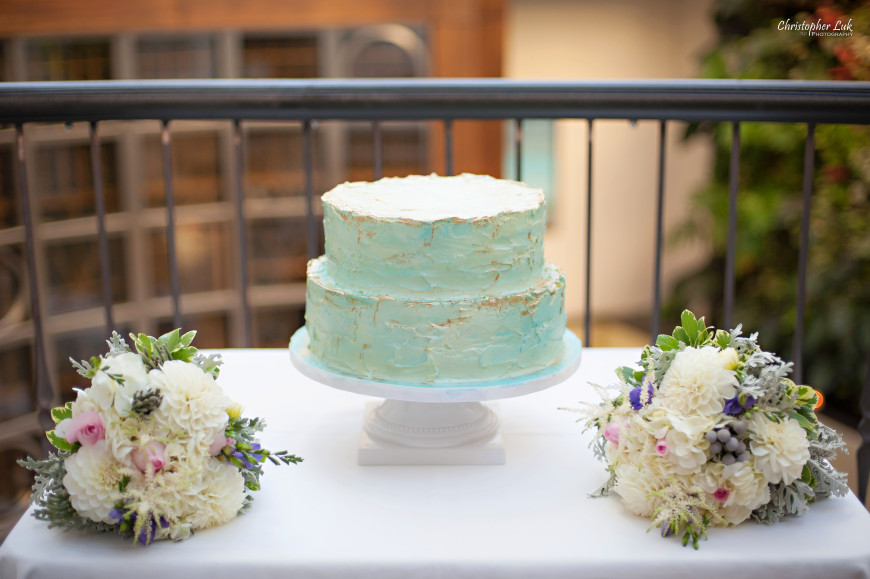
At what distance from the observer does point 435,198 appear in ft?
4.68

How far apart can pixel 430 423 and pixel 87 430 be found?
1.61 ft

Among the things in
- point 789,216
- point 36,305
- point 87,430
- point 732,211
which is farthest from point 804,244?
point 789,216

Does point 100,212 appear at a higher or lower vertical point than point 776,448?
higher

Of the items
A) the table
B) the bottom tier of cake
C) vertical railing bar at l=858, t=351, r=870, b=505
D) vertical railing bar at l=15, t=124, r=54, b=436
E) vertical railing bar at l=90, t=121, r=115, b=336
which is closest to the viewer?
the table

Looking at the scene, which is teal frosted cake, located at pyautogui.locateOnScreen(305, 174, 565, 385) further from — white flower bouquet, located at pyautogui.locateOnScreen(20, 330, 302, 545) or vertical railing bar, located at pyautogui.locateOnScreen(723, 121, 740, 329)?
vertical railing bar, located at pyautogui.locateOnScreen(723, 121, 740, 329)

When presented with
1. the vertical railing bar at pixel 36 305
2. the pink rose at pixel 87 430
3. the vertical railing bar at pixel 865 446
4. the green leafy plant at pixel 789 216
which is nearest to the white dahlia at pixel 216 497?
the pink rose at pixel 87 430

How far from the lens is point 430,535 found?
114cm

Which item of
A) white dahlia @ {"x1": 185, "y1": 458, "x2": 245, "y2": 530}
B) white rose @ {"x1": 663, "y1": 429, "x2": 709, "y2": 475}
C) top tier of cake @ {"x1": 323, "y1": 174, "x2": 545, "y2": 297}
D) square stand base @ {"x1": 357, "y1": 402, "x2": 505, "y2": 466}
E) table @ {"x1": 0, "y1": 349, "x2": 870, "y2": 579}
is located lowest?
table @ {"x1": 0, "y1": 349, "x2": 870, "y2": 579}

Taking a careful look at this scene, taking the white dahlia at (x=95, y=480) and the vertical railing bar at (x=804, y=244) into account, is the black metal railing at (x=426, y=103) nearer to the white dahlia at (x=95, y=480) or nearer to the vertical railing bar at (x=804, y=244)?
the vertical railing bar at (x=804, y=244)

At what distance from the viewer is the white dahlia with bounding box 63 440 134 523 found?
110 cm

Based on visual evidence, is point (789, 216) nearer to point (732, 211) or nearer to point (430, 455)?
point (732, 211)

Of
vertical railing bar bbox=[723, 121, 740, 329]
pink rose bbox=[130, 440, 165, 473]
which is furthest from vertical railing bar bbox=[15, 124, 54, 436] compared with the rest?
vertical railing bar bbox=[723, 121, 740, 329]

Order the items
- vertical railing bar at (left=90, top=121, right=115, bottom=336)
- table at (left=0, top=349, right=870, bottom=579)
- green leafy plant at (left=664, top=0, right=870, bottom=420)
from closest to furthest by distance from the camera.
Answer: table at (left=0, top=349, right=870, bottom=579), vertical railing bar at (left=90, top=121, right=115, bottom=336), green leafy plant at (left=664, top=0, right=870, bottom=420)

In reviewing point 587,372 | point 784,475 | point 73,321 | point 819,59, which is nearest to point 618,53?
point 819,59
